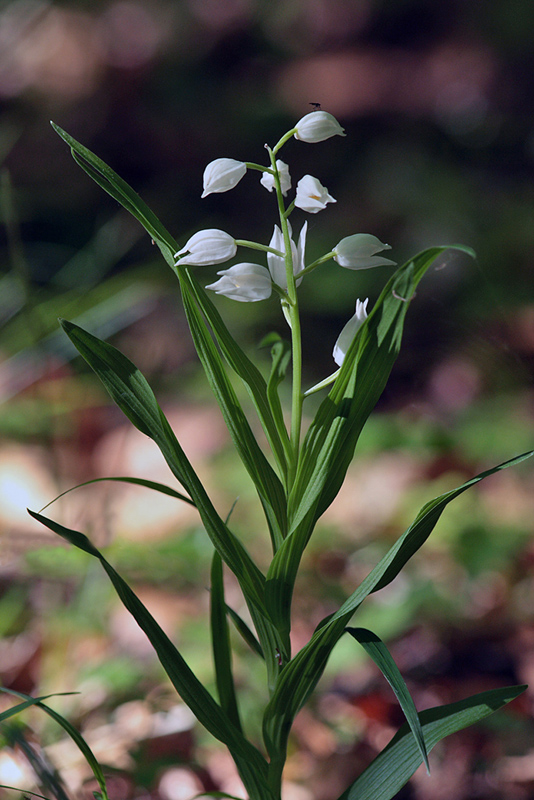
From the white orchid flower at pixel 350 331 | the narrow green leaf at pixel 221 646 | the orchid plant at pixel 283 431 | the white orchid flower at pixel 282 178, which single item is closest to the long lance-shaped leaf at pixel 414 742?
the orchid plant at pixel 283 431

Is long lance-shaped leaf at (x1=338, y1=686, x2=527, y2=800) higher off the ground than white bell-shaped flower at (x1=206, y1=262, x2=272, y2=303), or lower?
lower

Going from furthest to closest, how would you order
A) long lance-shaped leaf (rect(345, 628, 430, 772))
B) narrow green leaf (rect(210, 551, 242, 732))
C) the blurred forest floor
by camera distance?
the blurred forest floor
narrow green leaf (rect(210, 551, 242, 732))
long lance-shaped leaf (rect(345, 628, 430, 772))

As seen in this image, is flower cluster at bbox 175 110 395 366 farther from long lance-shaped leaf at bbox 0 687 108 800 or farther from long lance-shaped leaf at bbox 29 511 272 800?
long lance-shaped leaf at bbox 0 687 108 800

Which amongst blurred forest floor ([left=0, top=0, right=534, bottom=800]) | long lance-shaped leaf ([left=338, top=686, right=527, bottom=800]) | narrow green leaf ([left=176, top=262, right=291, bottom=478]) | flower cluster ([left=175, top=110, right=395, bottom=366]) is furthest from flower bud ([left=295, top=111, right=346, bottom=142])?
long lance-shaped leaf ([left=338, top=686, right=527, bottom=800])

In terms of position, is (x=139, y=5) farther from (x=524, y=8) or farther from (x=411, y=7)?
(x=524, y=8)

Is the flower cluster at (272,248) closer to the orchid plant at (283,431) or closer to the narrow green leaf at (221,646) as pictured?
the orchid plant at (283,431)

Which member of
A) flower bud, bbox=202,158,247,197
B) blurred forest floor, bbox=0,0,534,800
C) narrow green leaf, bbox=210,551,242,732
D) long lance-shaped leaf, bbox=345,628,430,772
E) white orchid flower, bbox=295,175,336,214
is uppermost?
flower bud, bbox=202,158,247,197

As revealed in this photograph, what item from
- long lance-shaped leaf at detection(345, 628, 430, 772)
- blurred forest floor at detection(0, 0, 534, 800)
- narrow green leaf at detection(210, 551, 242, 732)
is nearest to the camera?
long lance-shaped leaf at detection(345, 628, 430, 772)
